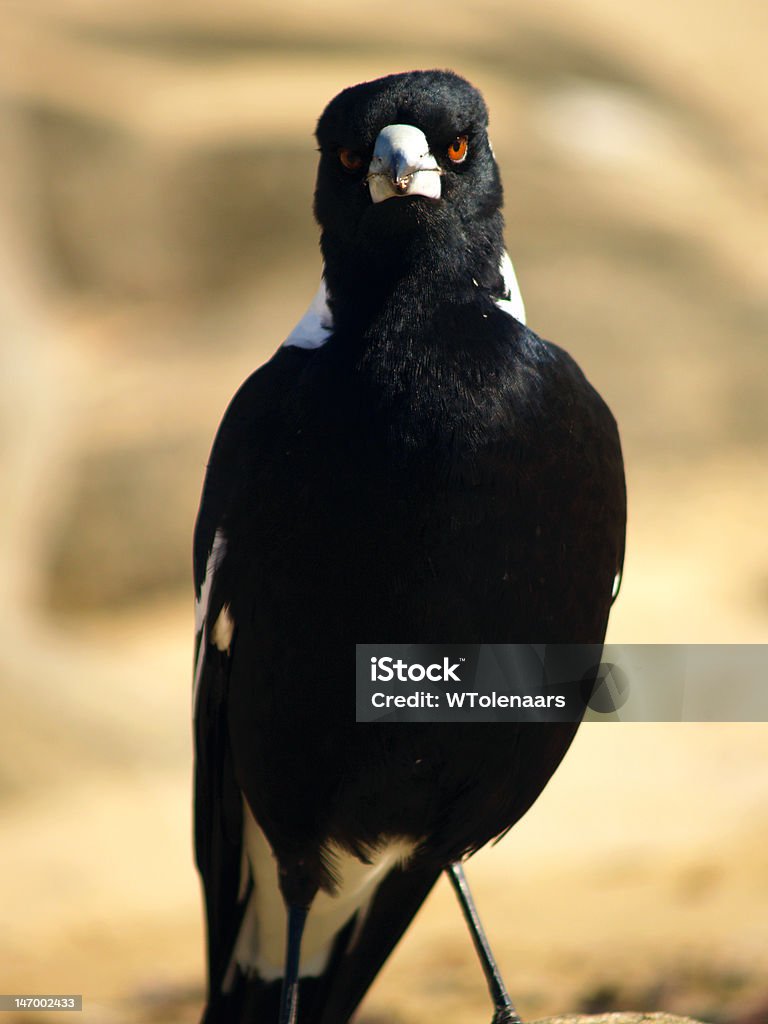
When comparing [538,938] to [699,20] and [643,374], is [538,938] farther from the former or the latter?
[699,20]

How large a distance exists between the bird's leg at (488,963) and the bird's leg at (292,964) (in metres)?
0.26

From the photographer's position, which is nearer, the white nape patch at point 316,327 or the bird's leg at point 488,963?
the white nape patch at point 316,327

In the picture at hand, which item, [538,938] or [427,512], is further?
[538,938]

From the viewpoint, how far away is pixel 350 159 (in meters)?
1.79

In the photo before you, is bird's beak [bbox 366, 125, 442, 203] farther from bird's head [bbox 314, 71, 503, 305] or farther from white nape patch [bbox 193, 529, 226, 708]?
white nape patch [bbox 193, 529, 226, 708]

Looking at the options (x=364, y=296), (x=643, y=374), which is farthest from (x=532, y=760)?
(x=643, y=374)

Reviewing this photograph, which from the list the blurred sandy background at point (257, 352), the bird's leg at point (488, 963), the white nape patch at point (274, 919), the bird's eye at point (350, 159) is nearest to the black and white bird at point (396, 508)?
the bird's eye at point (350, 159)

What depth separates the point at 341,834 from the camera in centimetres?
192

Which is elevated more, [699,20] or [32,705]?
[699,20]

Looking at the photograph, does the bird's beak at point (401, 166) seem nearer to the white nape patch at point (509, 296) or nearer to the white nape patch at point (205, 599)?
the white nape patch at point (509, 296)

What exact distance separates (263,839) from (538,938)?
2047mm

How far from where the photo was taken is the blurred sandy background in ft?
15.7

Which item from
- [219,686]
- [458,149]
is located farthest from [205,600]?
[458,149]

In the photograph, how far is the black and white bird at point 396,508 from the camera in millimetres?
1686
